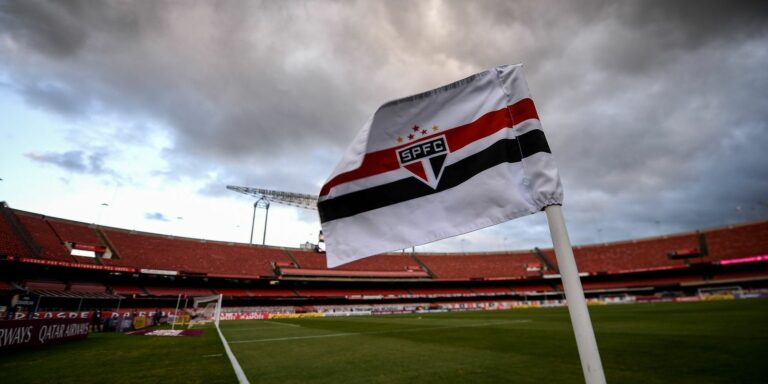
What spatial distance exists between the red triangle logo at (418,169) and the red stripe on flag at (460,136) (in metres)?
0.11

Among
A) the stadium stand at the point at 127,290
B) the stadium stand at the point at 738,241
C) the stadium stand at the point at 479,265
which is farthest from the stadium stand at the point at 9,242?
the stadium stand at the point at 738,241

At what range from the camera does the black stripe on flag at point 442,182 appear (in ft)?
7.46

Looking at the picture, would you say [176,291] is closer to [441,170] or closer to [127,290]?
[127,290]

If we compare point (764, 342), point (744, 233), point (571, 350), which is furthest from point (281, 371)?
point (744, 233)

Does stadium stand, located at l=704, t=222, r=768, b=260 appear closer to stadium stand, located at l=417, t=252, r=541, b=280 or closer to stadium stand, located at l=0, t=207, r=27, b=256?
stadium stand, located at l=417, t=252, r=541, b=280

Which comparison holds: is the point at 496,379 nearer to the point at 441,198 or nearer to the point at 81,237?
the point at 441,198

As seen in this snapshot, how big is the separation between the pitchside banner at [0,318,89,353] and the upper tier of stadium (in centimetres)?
2384

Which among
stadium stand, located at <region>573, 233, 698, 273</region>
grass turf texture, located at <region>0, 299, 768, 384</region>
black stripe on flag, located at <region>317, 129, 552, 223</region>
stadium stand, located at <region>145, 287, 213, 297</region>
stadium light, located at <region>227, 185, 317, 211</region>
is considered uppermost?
stadium light, located at <region>227, 185, 317, 211</region>

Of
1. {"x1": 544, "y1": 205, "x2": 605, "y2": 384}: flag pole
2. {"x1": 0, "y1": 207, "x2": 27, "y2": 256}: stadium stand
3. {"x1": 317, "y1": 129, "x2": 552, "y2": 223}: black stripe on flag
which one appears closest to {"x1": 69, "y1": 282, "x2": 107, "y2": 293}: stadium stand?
{"x1": 0, "y1": 207, "x2": 27, "y2": 256}: stadium stand

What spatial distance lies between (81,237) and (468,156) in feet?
164

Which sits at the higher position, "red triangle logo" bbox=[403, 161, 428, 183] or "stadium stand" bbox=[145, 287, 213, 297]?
"stadium stand" bbox=[145, 287, 213, 297]

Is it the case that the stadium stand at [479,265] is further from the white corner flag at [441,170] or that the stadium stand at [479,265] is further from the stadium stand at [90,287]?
the white corner flag at [441,170]

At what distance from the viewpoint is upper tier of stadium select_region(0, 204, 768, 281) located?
34.5m

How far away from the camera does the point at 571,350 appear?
24.4 feet
